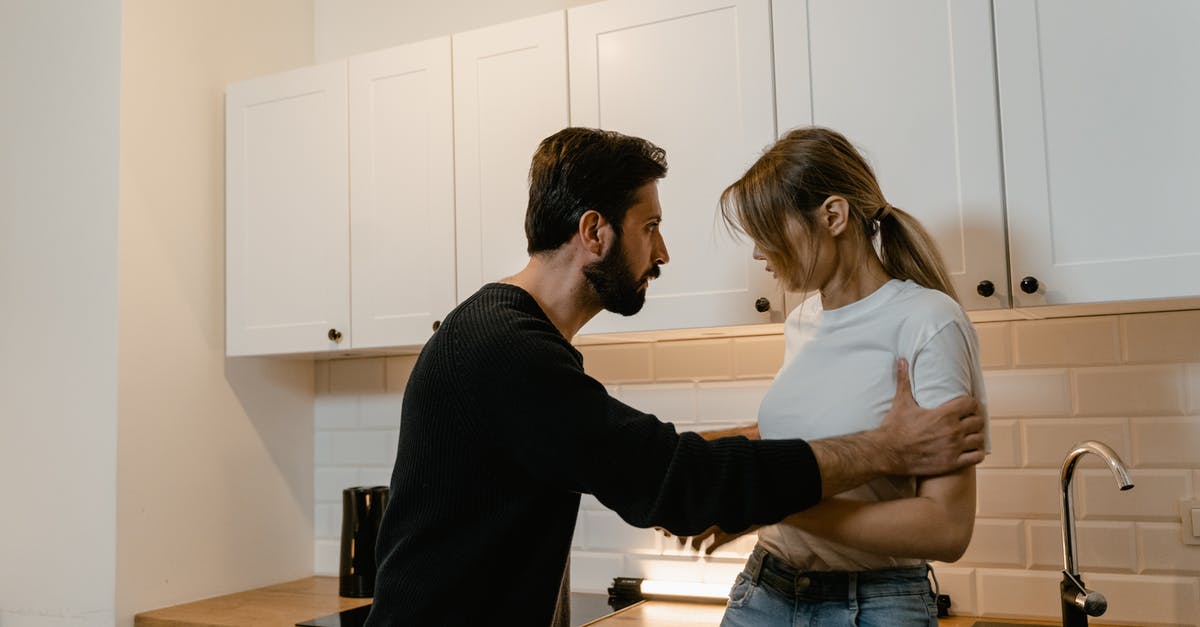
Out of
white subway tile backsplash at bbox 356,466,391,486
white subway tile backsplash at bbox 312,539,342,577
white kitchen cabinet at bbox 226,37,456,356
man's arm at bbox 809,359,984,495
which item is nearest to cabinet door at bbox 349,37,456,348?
white kitchen cabinet at bbox 226,37,456,356

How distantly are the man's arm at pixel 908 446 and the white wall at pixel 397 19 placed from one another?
5.79 feet

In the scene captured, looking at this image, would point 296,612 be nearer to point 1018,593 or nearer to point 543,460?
point 543,460

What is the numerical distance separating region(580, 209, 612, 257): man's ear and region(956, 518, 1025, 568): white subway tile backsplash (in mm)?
1092

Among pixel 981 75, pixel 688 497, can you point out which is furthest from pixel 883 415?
pixel 981 75

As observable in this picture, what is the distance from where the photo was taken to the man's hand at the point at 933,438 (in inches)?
49.1

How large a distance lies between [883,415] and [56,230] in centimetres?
216

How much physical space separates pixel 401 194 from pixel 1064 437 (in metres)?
1.59

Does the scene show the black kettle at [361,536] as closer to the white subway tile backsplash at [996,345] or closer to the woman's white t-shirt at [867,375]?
the woman's white t-shirt at [867,375]

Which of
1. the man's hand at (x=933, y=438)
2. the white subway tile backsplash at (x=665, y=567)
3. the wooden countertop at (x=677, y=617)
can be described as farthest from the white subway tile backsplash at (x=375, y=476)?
the man's hand at (x=933, y=438)

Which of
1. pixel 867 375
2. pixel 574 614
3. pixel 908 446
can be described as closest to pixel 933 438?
pixel 908 446

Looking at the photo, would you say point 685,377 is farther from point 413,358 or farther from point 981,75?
point 981,75

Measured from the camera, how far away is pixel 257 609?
96.3 inches

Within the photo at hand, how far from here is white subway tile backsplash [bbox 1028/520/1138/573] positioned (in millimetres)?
2004

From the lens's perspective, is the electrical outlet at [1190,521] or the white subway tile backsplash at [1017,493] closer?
the electrical outlet at [1190,521]
